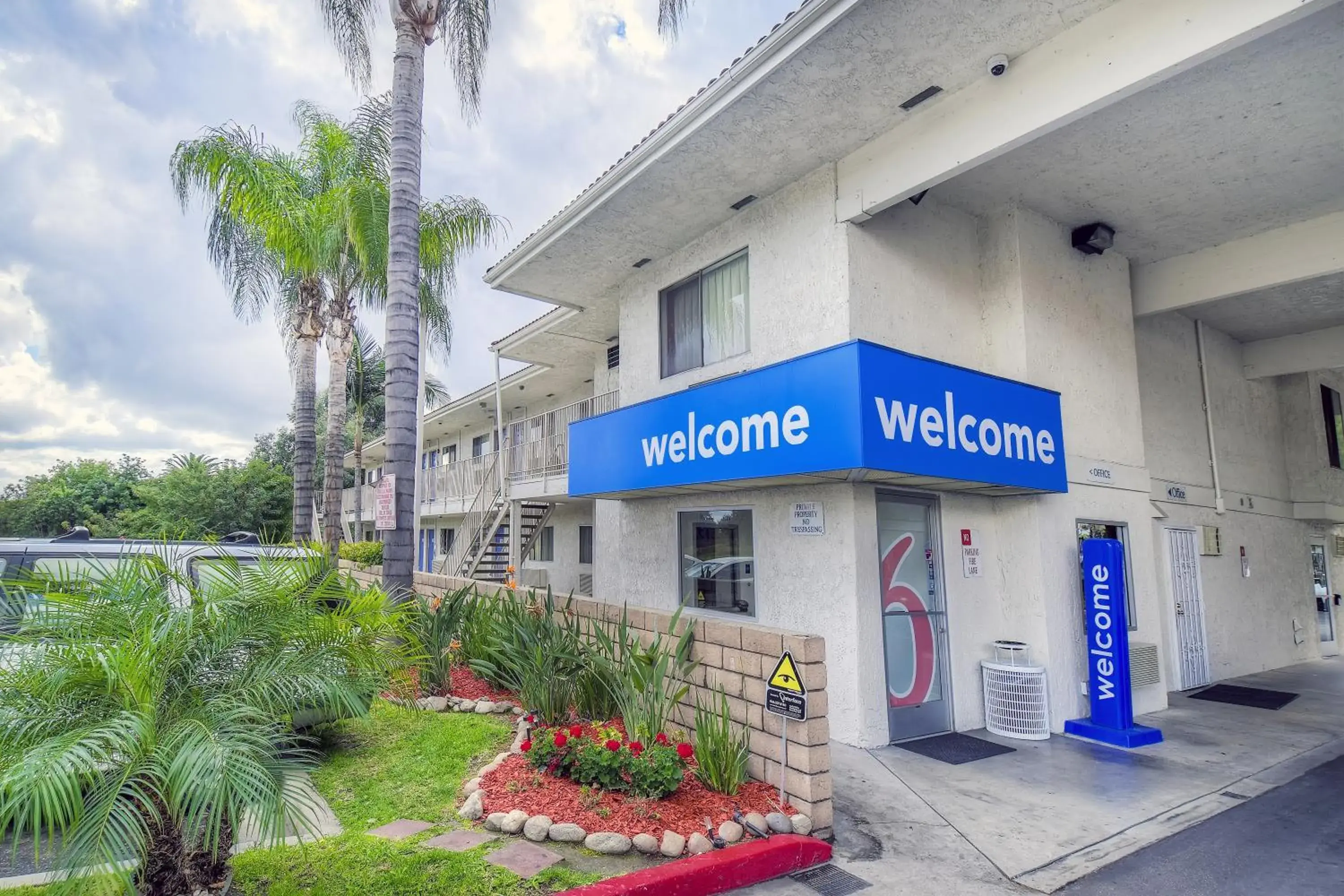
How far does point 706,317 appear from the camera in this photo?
908 cm

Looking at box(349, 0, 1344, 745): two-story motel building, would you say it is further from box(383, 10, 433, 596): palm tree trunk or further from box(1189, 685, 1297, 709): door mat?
box(383, 10, 433, 596): palm tree trunk

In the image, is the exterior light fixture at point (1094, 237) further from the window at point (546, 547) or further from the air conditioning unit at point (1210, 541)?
the window at point (546, 547)

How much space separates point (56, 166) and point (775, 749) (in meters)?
16.9

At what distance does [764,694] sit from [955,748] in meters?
3.15

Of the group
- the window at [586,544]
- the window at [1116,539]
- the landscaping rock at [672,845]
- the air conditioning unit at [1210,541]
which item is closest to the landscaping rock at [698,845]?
the landscaping rock at [672,845]

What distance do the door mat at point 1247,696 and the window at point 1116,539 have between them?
237cm

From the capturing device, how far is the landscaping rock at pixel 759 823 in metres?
4.08

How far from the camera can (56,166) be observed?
1305 centimetres

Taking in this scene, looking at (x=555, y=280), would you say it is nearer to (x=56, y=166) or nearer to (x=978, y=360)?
(x=978, y=360)

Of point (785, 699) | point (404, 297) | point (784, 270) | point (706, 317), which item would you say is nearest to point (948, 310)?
point (784, 270)

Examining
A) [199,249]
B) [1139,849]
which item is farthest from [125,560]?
[199,249]

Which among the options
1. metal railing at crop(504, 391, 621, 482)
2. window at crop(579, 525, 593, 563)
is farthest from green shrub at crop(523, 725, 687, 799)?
window at crop(579, 525, 593, 563)

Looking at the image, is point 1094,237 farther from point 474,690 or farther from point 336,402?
point 336,402

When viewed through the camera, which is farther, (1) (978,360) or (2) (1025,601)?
(1) (978,360)
